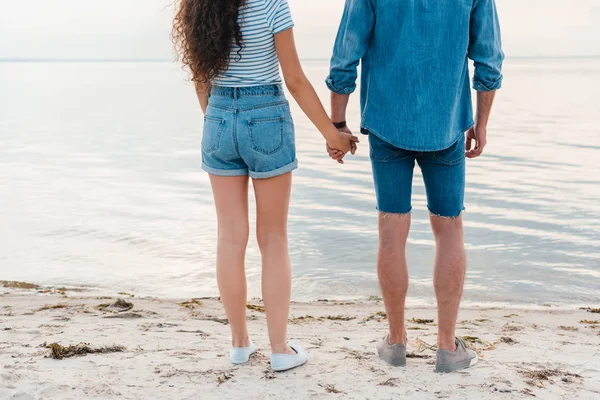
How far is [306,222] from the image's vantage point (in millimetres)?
9547

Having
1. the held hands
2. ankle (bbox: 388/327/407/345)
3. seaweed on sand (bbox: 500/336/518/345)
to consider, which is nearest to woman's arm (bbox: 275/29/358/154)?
the held hands

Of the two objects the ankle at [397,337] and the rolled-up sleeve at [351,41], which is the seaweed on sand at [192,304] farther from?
the rolled-up sleeve at [351,41]

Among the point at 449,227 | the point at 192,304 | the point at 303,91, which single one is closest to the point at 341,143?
the point at 303,91

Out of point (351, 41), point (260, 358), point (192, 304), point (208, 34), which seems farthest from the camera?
point (192, 304)

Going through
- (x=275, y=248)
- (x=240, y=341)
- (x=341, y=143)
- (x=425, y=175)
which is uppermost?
(x=341, y=143)

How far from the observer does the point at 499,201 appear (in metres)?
10.8

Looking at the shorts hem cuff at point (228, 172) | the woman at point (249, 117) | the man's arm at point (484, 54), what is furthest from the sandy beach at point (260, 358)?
the man's arm at point (484, 54)

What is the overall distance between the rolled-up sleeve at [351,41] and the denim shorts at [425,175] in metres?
0.32

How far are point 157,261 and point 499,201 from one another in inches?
220

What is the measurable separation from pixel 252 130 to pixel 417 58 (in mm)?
850

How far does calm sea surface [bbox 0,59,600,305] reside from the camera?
7188 mm

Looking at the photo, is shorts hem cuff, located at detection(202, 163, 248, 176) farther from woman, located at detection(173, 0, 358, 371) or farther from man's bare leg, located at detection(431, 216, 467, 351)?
man's bare leg, located at detection(431, 216, 467, 351)

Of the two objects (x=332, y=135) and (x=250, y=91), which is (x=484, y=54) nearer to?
→ (x=332, y=135)

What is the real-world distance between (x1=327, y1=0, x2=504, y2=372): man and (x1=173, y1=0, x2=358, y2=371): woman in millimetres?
255
